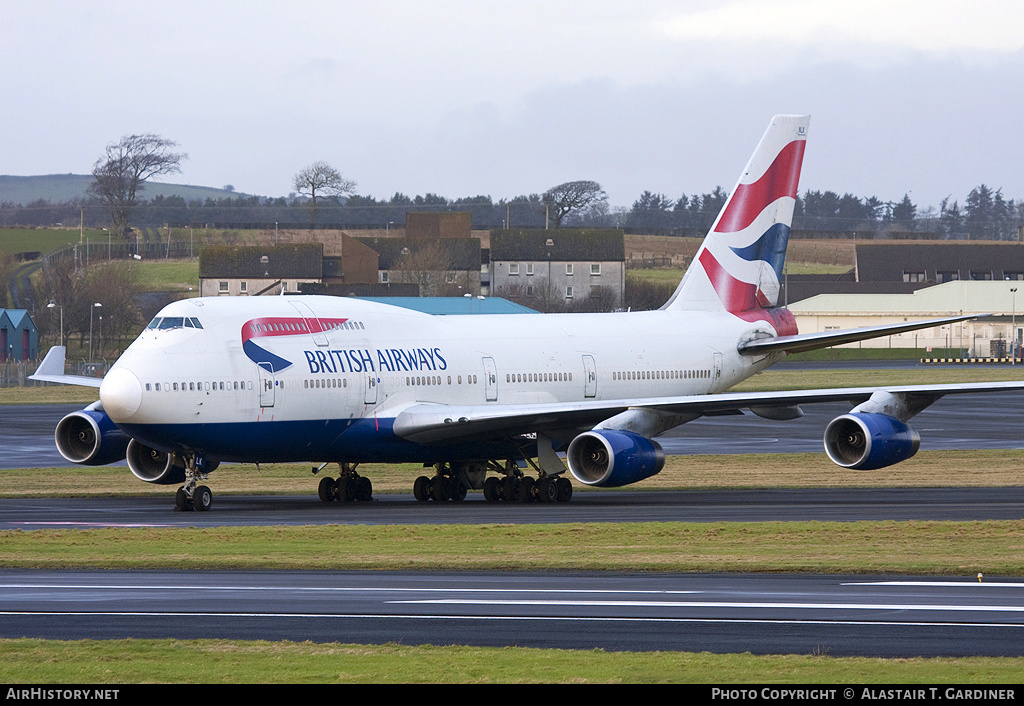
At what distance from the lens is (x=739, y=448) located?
49.8 metres

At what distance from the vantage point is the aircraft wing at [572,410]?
1250 inches

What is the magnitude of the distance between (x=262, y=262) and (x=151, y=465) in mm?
110830

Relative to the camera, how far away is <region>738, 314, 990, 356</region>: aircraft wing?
3494 cm

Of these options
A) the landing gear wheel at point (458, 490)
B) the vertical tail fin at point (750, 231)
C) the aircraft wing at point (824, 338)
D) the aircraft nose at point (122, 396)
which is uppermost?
the vertical tail fin at point (750, 231)

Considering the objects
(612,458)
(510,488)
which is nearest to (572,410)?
(612,458)

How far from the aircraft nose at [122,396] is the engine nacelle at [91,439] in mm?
4680

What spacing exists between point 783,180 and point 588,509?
49.2 feet

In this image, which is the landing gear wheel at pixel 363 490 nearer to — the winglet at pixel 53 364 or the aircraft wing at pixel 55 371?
the aircraft wing at pixel 55 371

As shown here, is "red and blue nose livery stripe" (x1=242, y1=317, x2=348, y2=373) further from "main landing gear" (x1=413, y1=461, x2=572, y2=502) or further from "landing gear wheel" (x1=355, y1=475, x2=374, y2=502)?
"main landing gear" (x1=413, y1=461, x2=572, y2=502)

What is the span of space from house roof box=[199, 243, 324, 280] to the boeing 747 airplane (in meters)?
105

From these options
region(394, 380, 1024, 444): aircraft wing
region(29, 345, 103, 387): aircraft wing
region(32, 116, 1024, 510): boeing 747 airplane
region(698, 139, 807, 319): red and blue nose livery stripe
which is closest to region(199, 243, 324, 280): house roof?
region(29, 345, 103, 387): aircraft wing

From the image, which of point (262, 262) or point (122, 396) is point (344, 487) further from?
point (262, 262)

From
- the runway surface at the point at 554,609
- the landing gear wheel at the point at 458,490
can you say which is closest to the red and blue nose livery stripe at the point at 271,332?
the runway surface at the point at 554,609
